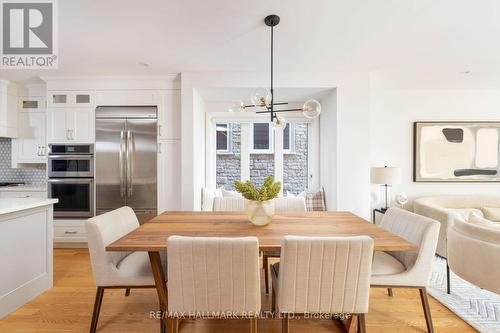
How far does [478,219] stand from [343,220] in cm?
129

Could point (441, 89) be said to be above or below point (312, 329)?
above

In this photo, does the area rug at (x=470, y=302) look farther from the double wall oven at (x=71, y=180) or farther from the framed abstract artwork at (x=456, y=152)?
the double wall oven at (x=71, y=180)

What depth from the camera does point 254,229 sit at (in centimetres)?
182

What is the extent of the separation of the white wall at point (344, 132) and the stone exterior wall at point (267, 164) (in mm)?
1075

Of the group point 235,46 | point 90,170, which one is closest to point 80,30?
point 235,46

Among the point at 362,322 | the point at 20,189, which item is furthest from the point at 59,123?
the point at 362,322

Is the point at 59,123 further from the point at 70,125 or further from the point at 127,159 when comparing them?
the point at 127,159

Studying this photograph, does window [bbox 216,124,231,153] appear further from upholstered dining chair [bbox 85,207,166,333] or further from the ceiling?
upholstered dining chair [bbox 85,207,166,333]

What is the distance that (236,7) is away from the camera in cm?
202

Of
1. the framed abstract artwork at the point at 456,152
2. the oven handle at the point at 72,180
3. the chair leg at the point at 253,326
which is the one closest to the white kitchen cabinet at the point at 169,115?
the oven handle at the point at 72,180

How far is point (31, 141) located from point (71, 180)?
1.08m

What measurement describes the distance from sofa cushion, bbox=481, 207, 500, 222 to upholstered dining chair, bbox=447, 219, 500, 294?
2.28 metres

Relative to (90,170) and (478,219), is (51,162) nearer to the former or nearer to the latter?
(90,170)

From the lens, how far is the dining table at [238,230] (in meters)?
1.47
